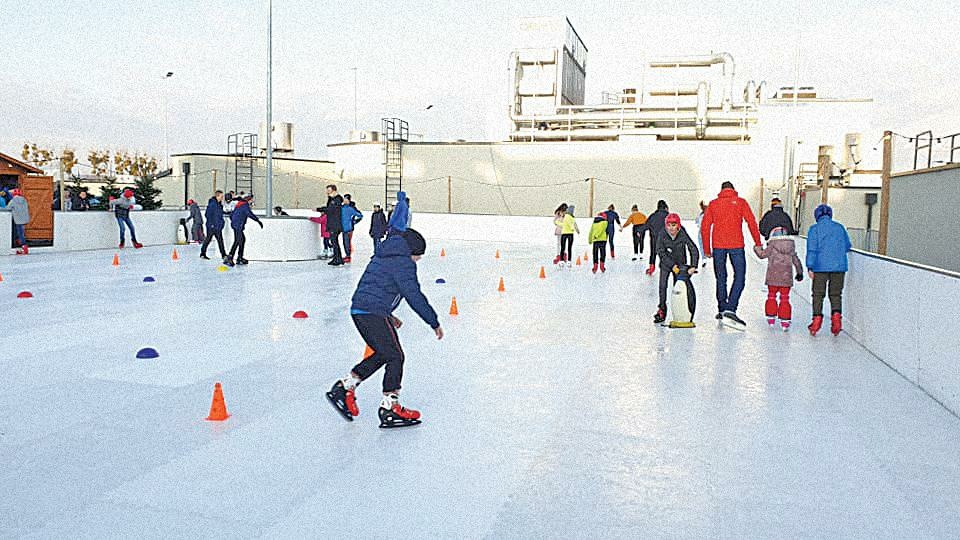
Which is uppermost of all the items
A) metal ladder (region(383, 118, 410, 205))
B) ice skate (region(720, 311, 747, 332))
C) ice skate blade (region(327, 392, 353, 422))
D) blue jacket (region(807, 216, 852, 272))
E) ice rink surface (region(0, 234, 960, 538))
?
metal ladder (region(383, 118, 410, 205))

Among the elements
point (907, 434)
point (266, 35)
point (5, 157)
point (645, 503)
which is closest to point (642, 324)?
point (907, 434)

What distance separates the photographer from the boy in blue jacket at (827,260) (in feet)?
28.4

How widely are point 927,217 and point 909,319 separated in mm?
8138

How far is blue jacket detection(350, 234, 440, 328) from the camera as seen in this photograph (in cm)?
482

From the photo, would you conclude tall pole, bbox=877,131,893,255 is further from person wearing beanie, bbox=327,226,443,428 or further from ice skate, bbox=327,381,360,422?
ice skate, bbox=327,381,360,422

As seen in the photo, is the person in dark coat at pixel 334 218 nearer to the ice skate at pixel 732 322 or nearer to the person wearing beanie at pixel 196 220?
the person wearing beanie at pixel 196 220

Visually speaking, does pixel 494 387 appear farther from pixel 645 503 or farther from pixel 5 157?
pixel 5 157

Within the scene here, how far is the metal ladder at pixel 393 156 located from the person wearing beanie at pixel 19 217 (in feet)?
61.2

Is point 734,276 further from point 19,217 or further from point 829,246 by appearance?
point 19,217

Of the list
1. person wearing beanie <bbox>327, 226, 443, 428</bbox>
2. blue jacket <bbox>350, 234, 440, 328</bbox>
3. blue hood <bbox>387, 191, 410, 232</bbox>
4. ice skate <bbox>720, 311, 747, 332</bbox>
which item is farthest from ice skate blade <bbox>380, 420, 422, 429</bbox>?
blue hood <bbox>387, 191, 410, 232</bbox>

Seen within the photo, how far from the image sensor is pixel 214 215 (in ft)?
54.5

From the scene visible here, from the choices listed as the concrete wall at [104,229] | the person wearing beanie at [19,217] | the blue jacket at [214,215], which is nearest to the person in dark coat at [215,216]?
the blue jacket at [214,215]

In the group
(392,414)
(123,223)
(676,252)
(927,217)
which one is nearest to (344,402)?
(392,414)

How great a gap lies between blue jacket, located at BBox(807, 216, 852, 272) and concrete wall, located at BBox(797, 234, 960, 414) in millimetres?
222
